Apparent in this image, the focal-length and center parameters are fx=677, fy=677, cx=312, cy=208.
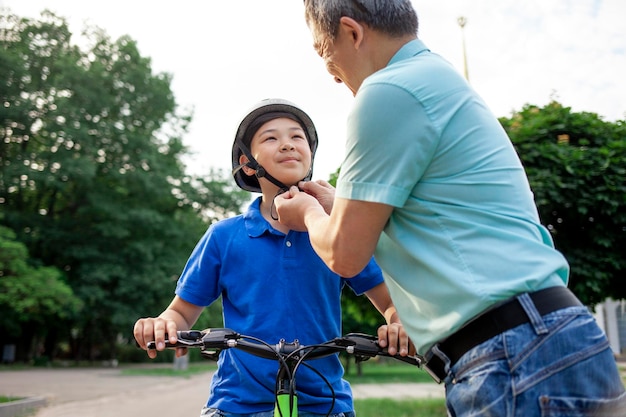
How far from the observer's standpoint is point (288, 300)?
8.51ft

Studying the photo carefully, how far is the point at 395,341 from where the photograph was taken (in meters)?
2.23

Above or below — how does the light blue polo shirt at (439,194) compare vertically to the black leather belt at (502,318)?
above

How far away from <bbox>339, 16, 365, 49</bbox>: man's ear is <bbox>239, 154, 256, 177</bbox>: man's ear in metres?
1.13

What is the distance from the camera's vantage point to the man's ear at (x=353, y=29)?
6.04 ft

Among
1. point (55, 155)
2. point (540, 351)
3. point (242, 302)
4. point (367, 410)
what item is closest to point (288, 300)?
point (242, 302)

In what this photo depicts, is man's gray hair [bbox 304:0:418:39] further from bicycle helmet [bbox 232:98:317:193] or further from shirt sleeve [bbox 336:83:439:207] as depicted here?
bicycle helmet [bbox 232:98:317:193]

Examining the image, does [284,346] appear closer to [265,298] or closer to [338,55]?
[265,298]

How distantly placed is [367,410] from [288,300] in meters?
9.56

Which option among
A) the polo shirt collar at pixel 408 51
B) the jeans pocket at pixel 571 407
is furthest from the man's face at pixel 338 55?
the jeans pocket at pixel 571 407

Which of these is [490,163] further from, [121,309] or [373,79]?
[121,309]

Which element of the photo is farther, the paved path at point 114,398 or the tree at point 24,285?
the tree at point 24,285

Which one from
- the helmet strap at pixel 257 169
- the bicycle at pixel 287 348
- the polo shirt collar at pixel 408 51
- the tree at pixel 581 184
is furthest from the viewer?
the tree at pixel 581 184

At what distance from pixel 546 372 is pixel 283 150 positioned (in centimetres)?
163

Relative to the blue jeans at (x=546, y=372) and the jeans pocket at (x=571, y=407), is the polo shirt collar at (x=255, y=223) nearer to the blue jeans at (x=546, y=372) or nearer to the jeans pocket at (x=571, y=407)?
the blue jeans at (x=546, y=372)
